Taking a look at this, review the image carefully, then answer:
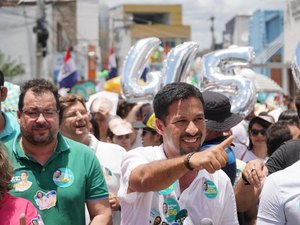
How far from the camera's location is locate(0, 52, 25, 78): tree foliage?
4367 cm

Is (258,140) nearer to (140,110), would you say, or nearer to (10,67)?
(140,110)

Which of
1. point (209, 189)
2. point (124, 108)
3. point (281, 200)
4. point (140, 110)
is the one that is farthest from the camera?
point (124, 108)

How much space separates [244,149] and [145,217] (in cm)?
345

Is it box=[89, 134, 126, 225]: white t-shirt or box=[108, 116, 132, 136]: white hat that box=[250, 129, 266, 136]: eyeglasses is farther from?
box=[89, 134, 126, 225]: white t-shirt

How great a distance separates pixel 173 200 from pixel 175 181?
5.1 inches

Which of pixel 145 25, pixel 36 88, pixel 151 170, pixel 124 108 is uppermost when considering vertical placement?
pixel 36 88

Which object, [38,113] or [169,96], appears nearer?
[169,96]

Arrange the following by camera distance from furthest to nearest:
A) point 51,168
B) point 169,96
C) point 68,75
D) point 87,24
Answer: point 87,24
point 68,75
point 51,168
point 169,96

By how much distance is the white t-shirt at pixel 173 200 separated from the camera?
3.64 m

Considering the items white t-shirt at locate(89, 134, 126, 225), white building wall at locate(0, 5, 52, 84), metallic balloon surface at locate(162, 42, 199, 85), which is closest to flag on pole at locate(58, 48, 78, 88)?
metallic balloon surface at locate(162, 42, 199, 85)

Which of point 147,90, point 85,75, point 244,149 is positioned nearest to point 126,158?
point 244,149

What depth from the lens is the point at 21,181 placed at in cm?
429

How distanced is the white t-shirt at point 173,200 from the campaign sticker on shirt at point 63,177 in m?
0.68

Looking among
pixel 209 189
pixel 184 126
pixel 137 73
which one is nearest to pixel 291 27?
pixel 137 73
